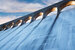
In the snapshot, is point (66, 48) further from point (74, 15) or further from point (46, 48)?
point (74, 15)

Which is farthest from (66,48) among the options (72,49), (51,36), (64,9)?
(64,9)

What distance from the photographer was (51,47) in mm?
2936

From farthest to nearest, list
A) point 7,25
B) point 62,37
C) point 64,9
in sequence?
point 7,25
point 64,9
point 62,37

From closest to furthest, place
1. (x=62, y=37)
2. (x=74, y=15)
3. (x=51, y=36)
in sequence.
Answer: (x=62, y=37) → (x=51, y=36) → (x=74, y=15)

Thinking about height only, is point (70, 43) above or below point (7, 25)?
above

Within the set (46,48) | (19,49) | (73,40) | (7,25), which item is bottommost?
(7,25)

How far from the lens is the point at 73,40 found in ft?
9.39

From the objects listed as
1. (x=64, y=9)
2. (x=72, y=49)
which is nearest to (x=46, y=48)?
(x=72, y=49)

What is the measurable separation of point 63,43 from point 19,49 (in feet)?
4.63

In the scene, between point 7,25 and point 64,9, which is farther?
point 7,25

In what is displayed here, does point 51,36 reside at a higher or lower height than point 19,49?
higher

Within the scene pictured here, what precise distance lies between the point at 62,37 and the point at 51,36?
14.9 inches

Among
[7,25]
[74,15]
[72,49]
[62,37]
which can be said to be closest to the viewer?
[72,49]

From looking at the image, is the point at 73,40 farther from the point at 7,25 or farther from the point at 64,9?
the point at 7,25
